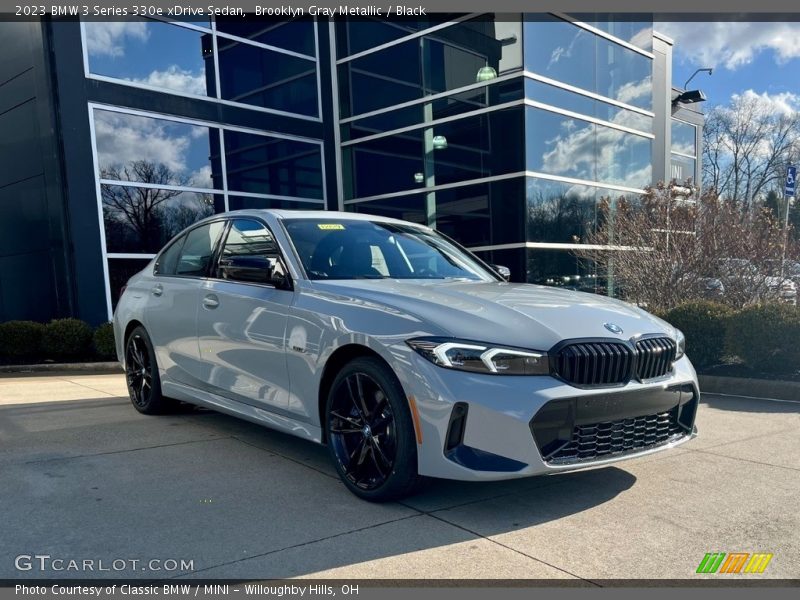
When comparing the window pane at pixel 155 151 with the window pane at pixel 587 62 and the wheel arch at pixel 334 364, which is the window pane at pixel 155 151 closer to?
the window pane at pixel 587 62

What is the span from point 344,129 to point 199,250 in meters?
10.9

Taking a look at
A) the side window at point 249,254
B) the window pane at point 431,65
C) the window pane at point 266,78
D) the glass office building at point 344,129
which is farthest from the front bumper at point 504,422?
the window pane at point 266,78

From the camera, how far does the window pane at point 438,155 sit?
13.1 meters

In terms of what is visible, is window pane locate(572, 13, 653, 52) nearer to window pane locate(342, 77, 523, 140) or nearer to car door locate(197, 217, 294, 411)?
window pane locate(342, 77, 523, 140)

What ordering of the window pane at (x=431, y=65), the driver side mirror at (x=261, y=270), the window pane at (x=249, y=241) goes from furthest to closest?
the window pane at (x=431, y=65) → the window pane at (x=249, y=241) → the driver side mirror at (x=261, y=270)

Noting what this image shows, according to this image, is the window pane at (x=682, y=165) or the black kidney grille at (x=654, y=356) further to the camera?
the window pane at (x=682, y=165)

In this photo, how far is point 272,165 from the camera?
14469 mm

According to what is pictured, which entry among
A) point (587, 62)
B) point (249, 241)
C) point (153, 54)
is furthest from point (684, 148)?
point (249, 241)

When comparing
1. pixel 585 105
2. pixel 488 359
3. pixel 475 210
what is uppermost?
pixel 585 105

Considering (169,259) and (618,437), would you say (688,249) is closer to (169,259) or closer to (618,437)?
(618,437)

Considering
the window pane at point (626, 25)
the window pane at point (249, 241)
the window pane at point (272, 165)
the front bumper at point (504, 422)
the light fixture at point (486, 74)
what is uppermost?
the window pane at point (626, 25)

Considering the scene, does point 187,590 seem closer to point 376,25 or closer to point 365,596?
point 365,596

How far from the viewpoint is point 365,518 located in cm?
335

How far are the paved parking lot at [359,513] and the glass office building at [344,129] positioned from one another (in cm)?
687
